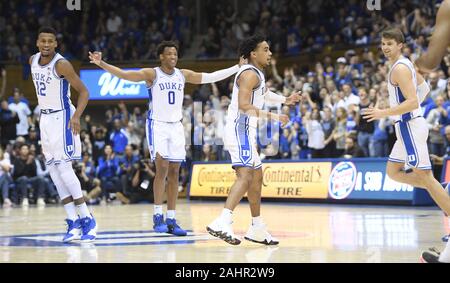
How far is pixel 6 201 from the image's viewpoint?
2080cm

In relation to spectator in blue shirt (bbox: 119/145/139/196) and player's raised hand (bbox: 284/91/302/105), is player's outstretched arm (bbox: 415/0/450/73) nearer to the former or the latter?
player's raised hand (bbox: 284/91/302/105)

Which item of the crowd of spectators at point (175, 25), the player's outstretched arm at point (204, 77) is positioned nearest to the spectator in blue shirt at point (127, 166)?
the crowd of spectators at point (175, 25)

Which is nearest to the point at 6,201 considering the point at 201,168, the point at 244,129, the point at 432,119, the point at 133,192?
the point at 133,192

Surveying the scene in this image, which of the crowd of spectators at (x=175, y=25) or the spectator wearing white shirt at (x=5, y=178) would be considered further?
the crowd of spectators at (x=175, y=25)

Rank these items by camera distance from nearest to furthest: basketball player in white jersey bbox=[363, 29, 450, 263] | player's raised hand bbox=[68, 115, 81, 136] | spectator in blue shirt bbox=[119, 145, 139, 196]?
basketball player in white jersey bbox=[363, 29, 450, 263]
player's raised hand bbox=[68, 115, 81, 136]
spectator in blue shirt bbox=[119, 145, 139, 196]

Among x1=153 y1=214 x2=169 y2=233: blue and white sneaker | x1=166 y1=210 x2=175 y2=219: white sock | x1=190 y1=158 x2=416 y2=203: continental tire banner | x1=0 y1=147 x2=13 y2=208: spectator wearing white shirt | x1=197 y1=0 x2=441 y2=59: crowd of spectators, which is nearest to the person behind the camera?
x1=153 y1=214 x2=169 y2=233: blue and white sneaker

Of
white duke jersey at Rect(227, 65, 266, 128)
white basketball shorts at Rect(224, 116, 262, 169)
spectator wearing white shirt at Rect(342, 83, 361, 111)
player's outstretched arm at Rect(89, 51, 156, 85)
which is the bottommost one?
white basketball shorts at Rect(224, 116, 262, 169)

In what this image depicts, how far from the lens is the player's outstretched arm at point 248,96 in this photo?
895 cm

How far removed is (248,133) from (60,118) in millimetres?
2307

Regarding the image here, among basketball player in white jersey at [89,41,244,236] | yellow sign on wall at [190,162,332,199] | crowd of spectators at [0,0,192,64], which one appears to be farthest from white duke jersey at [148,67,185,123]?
crowd of spectators at [0,0,192,64]

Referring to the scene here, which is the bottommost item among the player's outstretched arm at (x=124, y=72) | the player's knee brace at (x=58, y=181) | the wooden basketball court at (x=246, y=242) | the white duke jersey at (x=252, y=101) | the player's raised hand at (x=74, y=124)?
the wooden basketball court at (x=246, y=242)

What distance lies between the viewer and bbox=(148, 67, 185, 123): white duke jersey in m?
10.7

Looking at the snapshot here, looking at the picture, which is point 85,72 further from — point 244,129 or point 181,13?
point 244,129

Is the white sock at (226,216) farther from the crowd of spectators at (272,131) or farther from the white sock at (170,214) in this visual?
the crowd of spectators at (272,131)
